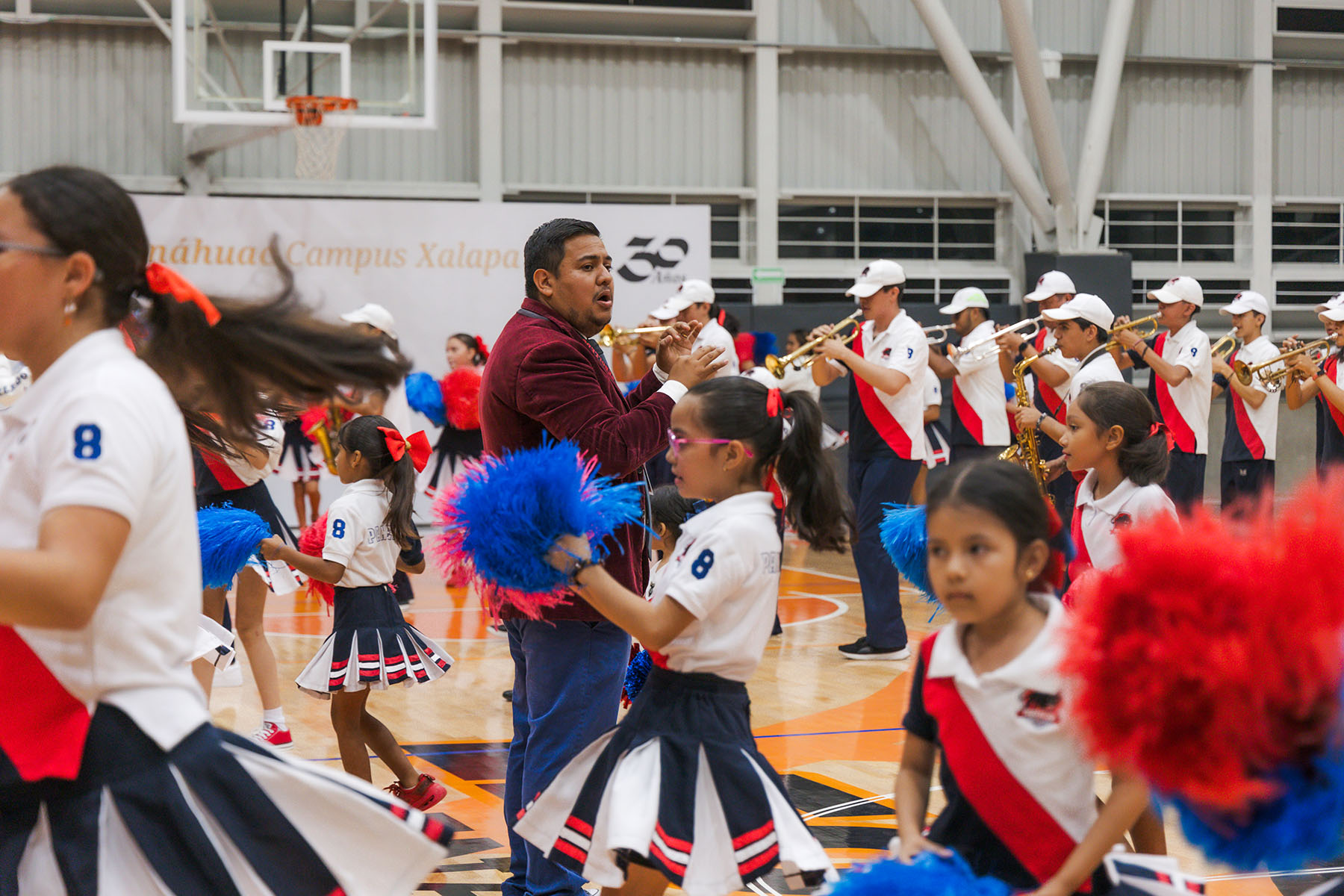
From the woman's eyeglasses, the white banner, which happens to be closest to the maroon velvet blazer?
the woman's eyeglasses

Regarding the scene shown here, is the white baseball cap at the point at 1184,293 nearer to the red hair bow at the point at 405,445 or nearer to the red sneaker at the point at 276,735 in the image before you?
the red hair bow at the point at 405,445

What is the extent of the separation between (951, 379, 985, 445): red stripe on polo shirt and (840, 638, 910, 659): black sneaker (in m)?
2.40

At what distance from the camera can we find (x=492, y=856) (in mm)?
3648

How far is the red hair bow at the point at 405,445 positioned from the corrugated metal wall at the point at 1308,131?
12.7 meters

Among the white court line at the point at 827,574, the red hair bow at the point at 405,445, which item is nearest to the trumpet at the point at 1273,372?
the white court line at the point at 827,574

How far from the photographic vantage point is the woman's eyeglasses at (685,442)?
2615mm

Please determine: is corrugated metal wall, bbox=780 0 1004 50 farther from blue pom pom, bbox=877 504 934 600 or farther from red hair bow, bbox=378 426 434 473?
blue pom pom, bbox=877 504 934 600

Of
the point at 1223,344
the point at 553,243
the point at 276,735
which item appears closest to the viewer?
the point at 553,243

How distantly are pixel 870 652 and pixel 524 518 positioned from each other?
455 centimetres

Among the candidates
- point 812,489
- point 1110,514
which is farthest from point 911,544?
point 1110,514

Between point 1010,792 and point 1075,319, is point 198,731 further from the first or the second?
point 1075,319

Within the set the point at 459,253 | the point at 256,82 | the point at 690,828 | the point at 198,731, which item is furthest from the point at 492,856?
the point at 256,82

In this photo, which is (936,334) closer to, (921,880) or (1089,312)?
(1089,312)

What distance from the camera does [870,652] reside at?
21.6 ft
